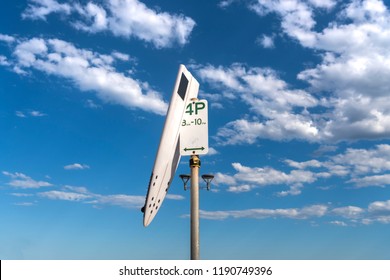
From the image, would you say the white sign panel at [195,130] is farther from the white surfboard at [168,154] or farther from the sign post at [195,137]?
the white surfboard at [168,154]

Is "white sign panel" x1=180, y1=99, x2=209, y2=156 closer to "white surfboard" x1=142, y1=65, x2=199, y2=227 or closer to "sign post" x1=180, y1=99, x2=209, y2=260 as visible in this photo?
"sign post" x1=180, y1=99, x2=209, y2=260

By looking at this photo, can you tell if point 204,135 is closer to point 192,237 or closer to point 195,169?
point 195,169

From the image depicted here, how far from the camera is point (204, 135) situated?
10086mm

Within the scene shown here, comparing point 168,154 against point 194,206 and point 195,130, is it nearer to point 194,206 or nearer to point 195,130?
point 195,130

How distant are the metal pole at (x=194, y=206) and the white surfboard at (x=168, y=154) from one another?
52 cm

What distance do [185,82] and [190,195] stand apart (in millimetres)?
2792

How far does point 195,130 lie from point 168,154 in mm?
855

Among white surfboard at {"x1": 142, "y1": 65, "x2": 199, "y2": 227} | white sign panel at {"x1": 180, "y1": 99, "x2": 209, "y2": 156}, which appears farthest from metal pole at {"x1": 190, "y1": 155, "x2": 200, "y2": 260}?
white surfboard at {"x1": 142, "y1": 65, "x2": 199, "y2": 227}

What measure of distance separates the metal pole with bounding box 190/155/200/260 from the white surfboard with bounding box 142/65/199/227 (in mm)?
523

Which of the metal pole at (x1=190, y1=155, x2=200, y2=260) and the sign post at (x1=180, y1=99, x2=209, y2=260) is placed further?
the sign post at (x1=180, y1=99, x2=209, y2=260)

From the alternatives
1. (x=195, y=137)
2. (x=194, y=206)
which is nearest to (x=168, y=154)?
(x=195, y=137)

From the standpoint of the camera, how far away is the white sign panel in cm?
1006

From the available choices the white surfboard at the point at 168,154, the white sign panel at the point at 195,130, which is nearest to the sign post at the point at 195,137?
the white sign panel at the point at 195,130

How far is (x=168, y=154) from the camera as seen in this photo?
10.2 meters
